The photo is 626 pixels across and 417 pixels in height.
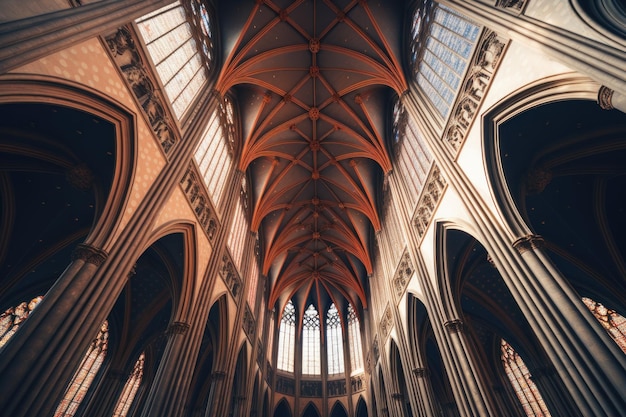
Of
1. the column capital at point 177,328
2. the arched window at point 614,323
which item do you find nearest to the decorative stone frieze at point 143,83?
the column capital at point 177,328

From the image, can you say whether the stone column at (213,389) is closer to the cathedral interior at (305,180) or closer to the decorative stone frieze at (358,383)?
the cathedral interior at (305,180)

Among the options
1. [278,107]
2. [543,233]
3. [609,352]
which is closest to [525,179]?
[543,233]

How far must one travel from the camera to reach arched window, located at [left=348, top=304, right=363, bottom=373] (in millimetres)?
24048

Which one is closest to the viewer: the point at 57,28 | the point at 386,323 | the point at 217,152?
the point at 57,28

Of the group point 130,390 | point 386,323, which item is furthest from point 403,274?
point 130,390

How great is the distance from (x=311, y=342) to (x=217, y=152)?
18702mm

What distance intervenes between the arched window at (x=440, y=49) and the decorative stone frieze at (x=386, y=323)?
10.0 m

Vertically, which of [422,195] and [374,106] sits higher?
[374,106]

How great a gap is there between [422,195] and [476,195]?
140 inches

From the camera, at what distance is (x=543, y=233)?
10812 mm

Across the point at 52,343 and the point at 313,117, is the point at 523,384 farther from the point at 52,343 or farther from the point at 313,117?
the point at 52,343

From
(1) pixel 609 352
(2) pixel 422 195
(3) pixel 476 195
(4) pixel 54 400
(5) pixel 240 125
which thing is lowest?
(4) pixel 54 400

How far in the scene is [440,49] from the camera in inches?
443

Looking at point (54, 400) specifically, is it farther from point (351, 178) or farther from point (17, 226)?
point (351, 178)
